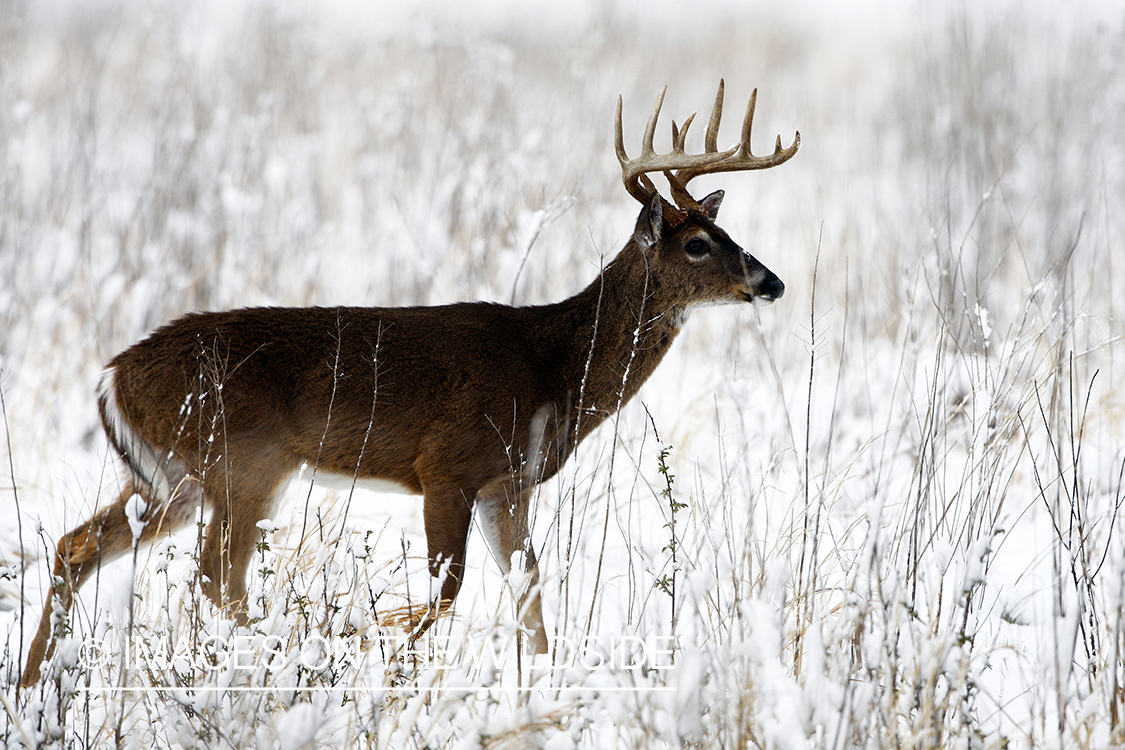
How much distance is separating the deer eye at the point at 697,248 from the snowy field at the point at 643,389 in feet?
0.94

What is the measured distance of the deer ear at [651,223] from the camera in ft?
12.1

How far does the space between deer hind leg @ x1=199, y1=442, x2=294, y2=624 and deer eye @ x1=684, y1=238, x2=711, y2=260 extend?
5.26ft

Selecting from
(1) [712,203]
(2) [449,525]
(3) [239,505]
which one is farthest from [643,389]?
(3) [239,505]

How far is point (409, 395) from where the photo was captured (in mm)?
3414

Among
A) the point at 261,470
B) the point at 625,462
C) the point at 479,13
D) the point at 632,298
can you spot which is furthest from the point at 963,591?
the point at 479,13

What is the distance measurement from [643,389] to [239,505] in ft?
11.8

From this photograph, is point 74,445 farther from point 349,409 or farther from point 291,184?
point 291,184

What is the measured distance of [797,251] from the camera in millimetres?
9430

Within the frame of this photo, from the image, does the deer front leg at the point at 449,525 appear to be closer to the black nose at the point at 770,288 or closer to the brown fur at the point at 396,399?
the brown fur at the point at 396,399

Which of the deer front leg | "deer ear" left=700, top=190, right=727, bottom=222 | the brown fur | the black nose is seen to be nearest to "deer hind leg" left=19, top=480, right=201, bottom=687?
the brown fur

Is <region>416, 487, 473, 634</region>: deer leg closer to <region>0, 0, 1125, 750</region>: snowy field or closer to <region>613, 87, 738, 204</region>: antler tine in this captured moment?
<region>0, 0, 1125, 750</region>: snowy field

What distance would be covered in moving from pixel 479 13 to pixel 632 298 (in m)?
9.94

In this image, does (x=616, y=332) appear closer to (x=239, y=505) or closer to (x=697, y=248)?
(x=697, y=248)

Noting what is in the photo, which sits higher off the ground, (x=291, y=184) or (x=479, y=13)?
(x=479, y=13)
